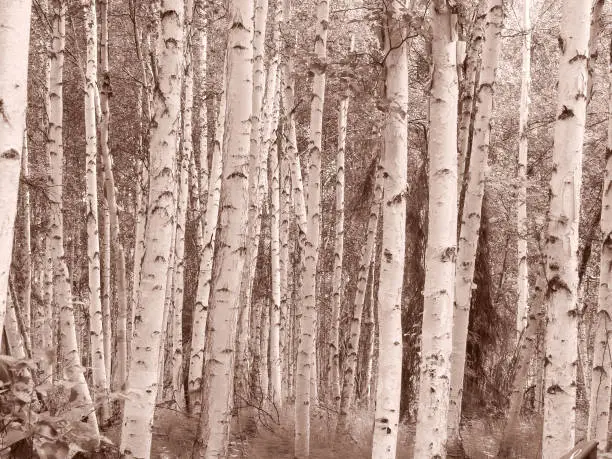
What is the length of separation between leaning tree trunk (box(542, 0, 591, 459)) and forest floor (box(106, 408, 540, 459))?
14.4 feet

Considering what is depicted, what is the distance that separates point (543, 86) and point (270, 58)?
9413 millimetres

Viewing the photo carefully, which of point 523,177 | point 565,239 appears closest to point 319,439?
point 523,177

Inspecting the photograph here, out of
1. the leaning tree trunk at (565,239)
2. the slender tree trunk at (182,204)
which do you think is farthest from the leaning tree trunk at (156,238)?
the slender tree trunk at (182,204)

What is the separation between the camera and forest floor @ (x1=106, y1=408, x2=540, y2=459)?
9.20m

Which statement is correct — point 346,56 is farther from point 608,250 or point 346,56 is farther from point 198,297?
point 198,297

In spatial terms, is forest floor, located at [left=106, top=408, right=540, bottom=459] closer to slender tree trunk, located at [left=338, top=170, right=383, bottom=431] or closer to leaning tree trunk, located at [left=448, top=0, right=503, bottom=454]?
slender tree trunk, located at [left=338, top=170, right=383, bottom=431]

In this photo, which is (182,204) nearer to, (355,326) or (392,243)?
(355,326)

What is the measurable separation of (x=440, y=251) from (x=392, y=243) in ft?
1.13

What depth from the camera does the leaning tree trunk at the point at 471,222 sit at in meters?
8.23

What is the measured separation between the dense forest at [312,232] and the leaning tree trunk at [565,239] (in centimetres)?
1

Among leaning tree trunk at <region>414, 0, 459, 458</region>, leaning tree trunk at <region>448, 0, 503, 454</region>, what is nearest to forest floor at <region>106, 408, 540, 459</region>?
leaning tree trunk at <region>448, 0, 503, 454</region>

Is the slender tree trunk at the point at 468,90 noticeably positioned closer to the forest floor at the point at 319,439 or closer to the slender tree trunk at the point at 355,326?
the slender tree trunk at the point at 355,326

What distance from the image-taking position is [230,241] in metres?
6.14

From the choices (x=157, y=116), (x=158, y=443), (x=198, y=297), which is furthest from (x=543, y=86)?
(x=157, y=116)
